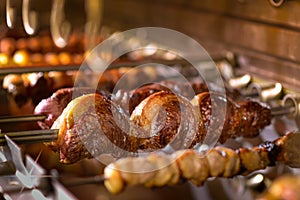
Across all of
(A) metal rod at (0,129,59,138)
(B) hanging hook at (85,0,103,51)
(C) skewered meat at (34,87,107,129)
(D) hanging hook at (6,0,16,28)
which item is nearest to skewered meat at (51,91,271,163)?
(A) metal rod at (0,129,59,138)

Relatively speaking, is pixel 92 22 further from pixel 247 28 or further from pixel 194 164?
pixel 194 164

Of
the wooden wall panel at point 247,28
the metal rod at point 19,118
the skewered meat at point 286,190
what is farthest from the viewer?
the wooden wall panel at point 247,28

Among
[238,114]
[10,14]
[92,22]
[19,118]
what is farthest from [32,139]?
[92,22]

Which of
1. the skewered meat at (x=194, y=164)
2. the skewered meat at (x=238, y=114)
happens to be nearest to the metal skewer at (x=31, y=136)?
the skewered meat at (x=194, y=164)

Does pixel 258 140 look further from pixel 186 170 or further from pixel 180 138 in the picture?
pixel 186 170

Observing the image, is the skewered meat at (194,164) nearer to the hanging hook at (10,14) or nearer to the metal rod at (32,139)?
the metal rod at (32,139)
